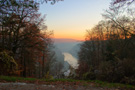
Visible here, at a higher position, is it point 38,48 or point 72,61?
point 38,48

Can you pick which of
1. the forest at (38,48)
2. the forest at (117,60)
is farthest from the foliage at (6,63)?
the forest at (117,60)

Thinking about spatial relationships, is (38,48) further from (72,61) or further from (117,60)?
(72,61)

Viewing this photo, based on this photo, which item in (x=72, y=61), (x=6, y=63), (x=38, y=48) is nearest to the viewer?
(x=6, y=63)

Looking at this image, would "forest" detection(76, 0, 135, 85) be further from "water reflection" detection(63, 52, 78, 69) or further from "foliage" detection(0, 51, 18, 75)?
"foliage" detection(0, 51, 18, 75)

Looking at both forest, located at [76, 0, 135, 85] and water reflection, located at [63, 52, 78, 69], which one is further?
water reflection, located at [63, 52, 78, 69]

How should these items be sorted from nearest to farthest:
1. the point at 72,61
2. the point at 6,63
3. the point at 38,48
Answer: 1. the point at 6,63
2. the point at 38,48
3. the point at 72,61

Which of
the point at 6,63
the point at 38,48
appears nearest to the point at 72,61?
the point at 38,48

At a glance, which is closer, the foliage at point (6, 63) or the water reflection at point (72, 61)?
the foliage at point (6, 63)

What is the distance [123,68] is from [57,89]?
24.0 feet

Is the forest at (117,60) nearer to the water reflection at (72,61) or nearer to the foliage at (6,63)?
the water reflection at (72,61)

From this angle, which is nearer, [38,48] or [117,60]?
[117,60]

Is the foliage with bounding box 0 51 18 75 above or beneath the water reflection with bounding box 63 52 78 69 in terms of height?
above

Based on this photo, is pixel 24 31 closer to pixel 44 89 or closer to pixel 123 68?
pixel 44 89

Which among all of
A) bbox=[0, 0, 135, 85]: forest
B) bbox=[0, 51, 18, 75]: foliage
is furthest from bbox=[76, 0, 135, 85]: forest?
bbox=[0, 51, 18, 75]: foliage
